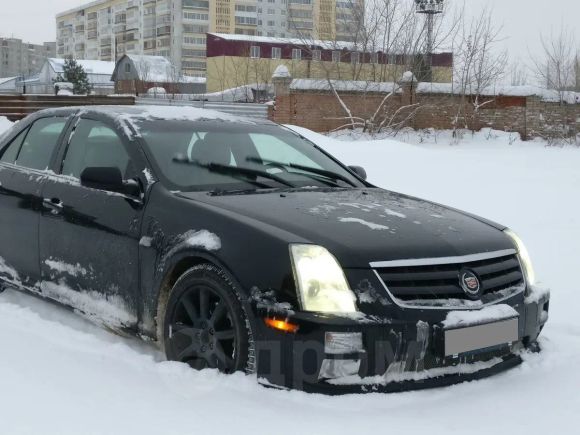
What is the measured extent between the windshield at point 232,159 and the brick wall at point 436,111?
19278 millimetres

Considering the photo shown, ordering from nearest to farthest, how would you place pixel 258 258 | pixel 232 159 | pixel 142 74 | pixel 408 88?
1. pixel 258 258
2. pixel 232 159
3. pixel 408 88
4. pixel 142 74

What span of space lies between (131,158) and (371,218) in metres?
1.45

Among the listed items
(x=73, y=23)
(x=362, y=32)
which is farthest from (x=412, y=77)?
(x=73, y=23)

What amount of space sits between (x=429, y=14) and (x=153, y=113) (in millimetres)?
25269

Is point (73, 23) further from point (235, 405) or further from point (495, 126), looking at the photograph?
point (235, 405)

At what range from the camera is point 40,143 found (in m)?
4.89

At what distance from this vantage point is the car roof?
14.3 feet

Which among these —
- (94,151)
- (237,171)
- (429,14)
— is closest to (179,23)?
(429,14)

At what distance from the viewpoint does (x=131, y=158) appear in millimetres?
4016

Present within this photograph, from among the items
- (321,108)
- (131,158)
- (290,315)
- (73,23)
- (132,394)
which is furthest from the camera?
(73,23)

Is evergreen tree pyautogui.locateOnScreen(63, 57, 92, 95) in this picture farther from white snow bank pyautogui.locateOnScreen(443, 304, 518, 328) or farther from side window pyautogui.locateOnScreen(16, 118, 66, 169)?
white snow bank pyautogui.locateOnScreen(443, 304, 518, 328)

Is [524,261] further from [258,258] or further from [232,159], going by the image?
[232,159]

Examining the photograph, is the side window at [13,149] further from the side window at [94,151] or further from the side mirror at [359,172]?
the side mirror at [359,172]

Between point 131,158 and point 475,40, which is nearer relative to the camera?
point 131,158
